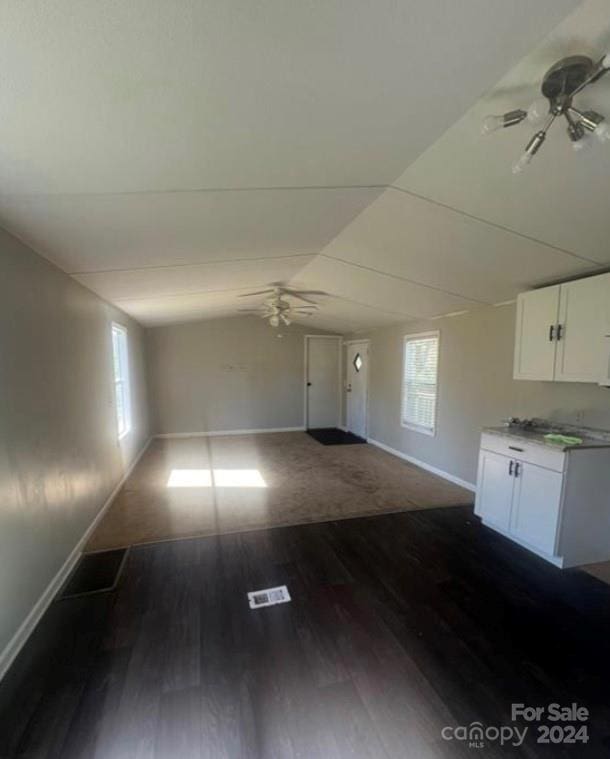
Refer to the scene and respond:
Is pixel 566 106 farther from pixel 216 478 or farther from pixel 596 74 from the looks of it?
pixel 216 478

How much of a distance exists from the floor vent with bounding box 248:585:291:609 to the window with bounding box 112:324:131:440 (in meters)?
2.98

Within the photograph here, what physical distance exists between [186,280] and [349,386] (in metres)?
4.58

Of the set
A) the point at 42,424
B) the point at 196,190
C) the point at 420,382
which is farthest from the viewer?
the point at 420,382

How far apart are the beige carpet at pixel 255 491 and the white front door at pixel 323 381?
164 cm

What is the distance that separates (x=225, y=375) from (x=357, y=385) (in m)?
2.65

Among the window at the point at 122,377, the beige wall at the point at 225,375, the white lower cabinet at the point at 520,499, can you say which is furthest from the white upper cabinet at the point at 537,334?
the beige wall at the point at 225,375

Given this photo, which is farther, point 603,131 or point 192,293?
point 192,293

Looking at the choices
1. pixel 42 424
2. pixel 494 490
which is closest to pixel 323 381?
pixel 494 490

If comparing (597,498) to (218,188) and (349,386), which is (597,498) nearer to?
(218,188)

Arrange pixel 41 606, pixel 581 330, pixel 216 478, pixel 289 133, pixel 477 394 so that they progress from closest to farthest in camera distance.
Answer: pixel 289 133
pixel 41 606
pixel 581 330
pixel 477 394
pixel 216 478

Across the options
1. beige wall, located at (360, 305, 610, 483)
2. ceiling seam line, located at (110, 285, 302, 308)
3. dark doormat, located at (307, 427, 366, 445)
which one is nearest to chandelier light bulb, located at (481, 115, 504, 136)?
beige wall, located at (360, 305, 610, 483)

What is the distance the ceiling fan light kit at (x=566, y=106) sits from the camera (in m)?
1.11

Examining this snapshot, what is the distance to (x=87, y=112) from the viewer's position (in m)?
1.09

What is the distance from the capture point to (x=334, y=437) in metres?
6.92
